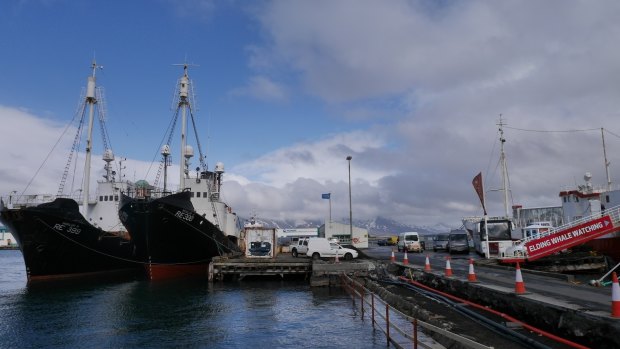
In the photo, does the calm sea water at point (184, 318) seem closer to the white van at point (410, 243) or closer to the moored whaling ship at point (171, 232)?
the moored whaling ship at point (171, 232)

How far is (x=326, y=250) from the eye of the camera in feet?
108

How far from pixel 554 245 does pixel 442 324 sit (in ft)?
47.3

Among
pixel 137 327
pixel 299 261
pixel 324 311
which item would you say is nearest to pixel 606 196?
pixel 299 261

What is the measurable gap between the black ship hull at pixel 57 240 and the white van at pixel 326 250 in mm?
13704

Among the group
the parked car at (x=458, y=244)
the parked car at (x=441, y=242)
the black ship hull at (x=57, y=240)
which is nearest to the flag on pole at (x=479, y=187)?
the parked car at (x=458, y=244)

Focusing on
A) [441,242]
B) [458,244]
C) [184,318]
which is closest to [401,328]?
[184,318]

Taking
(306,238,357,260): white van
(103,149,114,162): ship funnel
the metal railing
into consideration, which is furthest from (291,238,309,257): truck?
(103,149,114,162): ship funnel

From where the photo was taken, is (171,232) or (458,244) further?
(458,244)

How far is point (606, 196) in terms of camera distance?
3114 cm

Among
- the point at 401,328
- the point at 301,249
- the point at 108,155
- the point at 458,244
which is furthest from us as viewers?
the point at 108,155

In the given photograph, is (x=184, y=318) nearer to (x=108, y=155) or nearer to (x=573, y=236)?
(x=573, y=236)

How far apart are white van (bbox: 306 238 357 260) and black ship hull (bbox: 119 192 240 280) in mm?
7543

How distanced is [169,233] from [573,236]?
24.6 meters

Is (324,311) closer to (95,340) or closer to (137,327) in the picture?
(137,327)
